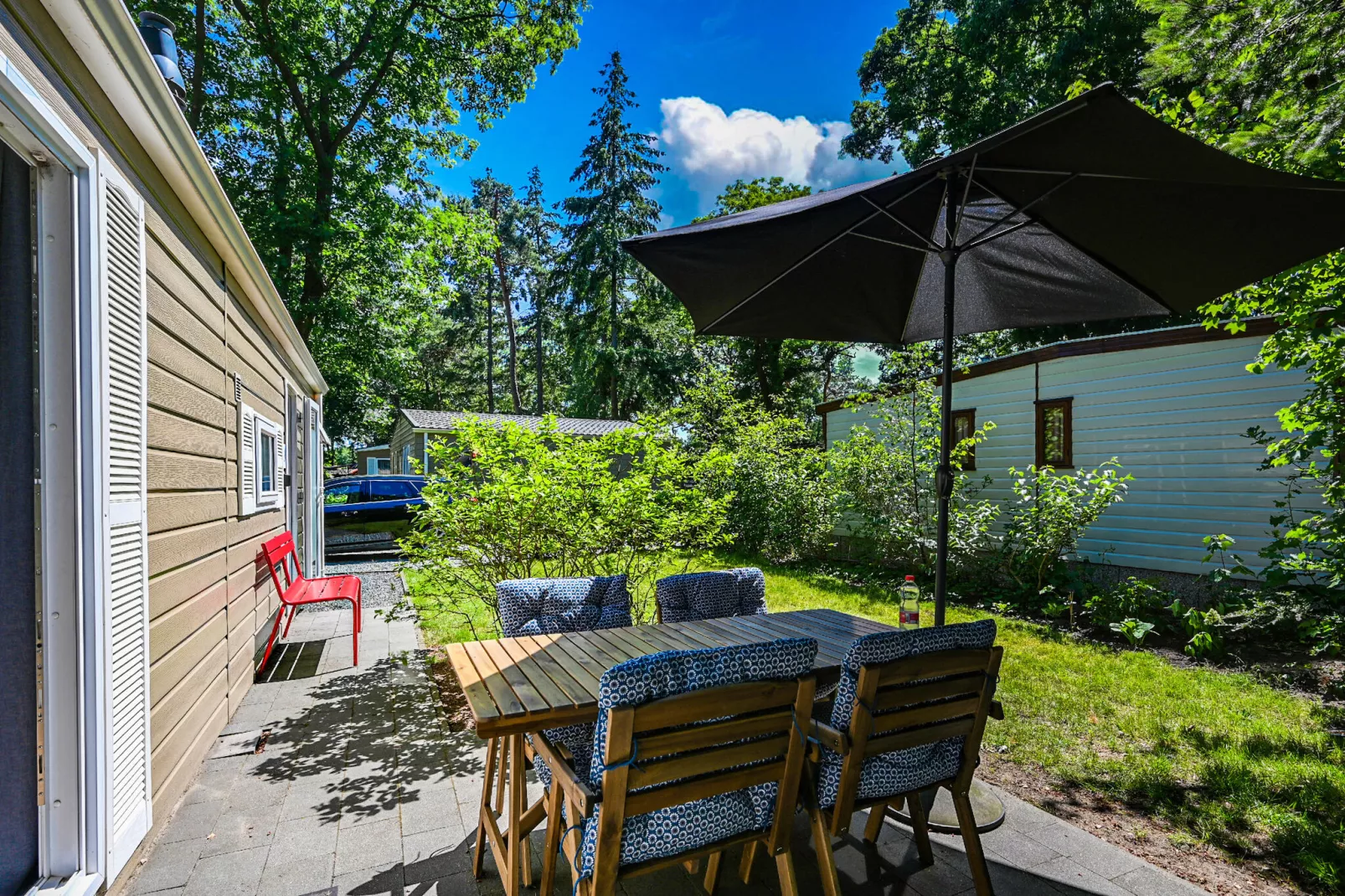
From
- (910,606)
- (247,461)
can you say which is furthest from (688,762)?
(247,461)

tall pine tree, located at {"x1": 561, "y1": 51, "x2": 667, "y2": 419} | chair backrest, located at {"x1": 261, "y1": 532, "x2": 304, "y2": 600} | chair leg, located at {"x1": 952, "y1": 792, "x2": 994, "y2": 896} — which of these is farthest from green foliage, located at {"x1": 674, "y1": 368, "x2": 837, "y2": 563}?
tall pine tree, located at {"x1": 561, "y1": 51, "x2": 667, "y2": 419}

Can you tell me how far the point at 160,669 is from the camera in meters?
2.48

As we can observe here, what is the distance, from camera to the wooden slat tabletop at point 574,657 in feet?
6.00

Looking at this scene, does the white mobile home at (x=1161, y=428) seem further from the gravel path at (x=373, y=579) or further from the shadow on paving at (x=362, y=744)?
the gravel path at (x=373, y=579)

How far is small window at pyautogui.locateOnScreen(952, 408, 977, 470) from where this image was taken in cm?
871

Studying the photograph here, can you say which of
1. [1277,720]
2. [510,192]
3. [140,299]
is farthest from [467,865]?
[510,192]

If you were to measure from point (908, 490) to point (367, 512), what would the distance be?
28.2ft

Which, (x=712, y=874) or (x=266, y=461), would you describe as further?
(x=266, y=461)

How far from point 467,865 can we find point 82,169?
2.53 metres

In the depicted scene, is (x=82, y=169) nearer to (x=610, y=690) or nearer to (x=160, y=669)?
(x=160, y=669)

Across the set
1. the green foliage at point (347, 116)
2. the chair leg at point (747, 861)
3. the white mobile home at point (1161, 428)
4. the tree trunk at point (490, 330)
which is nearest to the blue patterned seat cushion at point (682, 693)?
the chair leg at point (747, 861)

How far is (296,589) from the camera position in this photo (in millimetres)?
4902

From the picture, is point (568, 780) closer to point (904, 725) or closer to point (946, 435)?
point (904, 725)

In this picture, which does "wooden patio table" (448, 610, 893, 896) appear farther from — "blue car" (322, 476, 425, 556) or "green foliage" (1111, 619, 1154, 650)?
"blue car" (322, 476, 425, 556)
